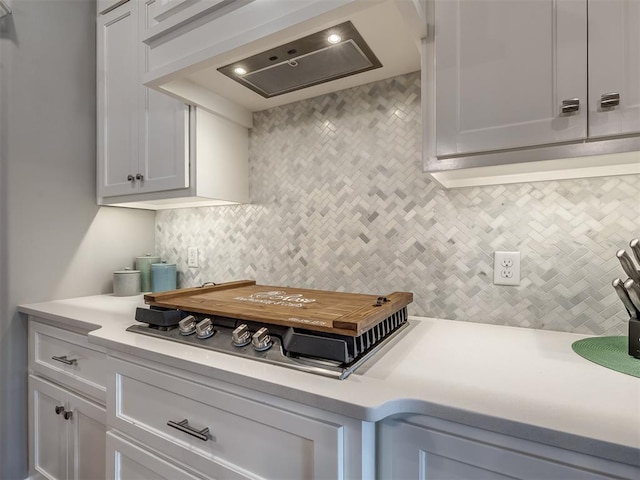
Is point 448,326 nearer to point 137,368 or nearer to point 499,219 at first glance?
point 499,219

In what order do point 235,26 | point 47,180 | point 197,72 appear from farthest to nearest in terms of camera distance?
point 47,180 → point 197,72 → point 235,26

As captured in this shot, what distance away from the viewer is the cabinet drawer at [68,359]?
120 cm

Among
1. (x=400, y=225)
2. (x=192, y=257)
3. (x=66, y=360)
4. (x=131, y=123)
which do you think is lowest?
(x=66, y=360)

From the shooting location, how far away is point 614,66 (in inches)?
29.0

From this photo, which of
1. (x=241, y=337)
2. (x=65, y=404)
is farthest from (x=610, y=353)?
(x=65, y=404)

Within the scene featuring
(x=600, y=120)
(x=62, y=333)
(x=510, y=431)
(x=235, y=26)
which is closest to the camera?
(x=510, y=431)

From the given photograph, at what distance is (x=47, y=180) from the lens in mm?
1592

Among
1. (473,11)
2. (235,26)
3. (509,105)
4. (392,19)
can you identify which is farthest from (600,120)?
(235,26)

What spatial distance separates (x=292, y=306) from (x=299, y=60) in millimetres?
806

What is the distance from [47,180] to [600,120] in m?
2.08

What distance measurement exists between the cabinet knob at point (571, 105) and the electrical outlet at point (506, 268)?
0.49 m

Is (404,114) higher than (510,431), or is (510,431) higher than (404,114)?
(404,114)

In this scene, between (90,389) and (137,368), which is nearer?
(137,368)

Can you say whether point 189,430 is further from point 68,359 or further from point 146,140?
point 146,140
